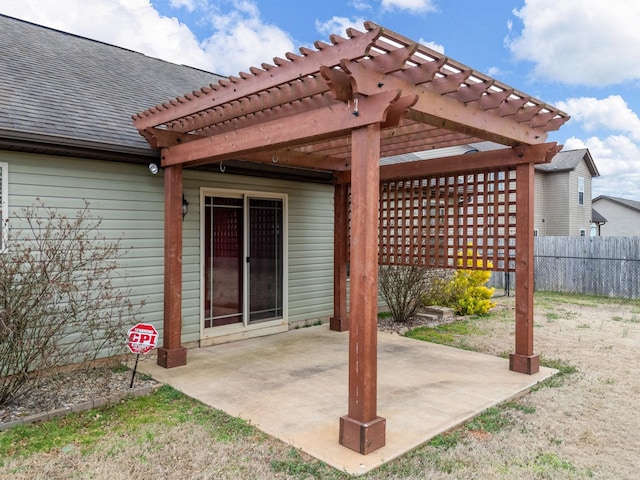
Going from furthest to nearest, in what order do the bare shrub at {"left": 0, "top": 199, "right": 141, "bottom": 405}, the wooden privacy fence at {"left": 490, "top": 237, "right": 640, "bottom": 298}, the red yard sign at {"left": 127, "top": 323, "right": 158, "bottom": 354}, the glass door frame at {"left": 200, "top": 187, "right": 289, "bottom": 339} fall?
the wooden privacy fence at {"left": 490, "top": 237, "right": 640, "bottom": 298} < the glass door frame at {"left": 200, "top": 187, "right": 289, "bottom": 339} < the red yard sign at {"left": 127, "top": 323, "right": 158, "bottom": 354} < the bare shrub at {"left": 0, "top": 199, "right": 141, "bottom": 405}

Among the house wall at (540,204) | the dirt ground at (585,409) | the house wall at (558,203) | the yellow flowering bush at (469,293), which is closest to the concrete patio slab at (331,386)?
the dirt ground at (585,409)

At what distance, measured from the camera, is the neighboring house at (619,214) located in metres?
26.3

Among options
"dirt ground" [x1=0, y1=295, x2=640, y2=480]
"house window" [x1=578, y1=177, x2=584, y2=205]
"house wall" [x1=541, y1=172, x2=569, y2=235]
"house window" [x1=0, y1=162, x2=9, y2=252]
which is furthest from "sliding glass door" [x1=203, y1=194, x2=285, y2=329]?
"house window" [x1=578, y1=177, x2=584, y2=205]

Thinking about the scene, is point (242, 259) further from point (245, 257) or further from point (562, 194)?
point (562, 194)

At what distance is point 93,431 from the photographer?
3354 millimetres

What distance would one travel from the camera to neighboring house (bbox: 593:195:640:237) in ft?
86.3

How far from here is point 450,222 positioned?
19.6ft

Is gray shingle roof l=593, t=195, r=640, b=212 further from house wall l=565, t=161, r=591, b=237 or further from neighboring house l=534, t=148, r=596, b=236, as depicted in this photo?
neighboring house l=534, t=148, r=596, b=236

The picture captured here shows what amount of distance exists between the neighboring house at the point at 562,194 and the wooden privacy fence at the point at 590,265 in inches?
294

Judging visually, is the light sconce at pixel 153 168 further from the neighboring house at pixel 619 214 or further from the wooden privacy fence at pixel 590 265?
the neighboring house at pixel 619 214

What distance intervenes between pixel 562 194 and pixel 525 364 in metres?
17.3

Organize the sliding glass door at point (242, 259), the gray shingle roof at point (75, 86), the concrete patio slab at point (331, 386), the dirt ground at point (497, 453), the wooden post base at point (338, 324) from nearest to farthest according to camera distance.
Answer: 1. the dirt ground at point (497, 453)
2. the concrete patio slab at point (331, 386)
3. the gray shingle roof at point (75, 86)
4. the sliding glass door at point (242, 259)
5. the wooden post base at point (338, 324)

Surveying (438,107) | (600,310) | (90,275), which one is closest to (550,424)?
(438,107)

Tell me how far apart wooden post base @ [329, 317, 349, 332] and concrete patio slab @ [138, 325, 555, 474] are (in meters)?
0.58
